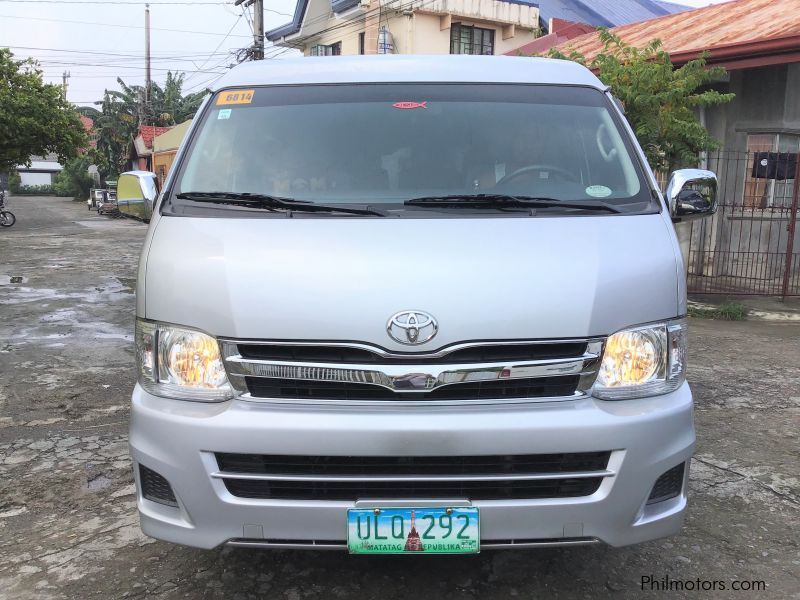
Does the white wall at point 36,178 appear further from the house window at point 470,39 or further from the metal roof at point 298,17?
the house window at point 470,39

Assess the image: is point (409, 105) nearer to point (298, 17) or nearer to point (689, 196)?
point (689, 196)

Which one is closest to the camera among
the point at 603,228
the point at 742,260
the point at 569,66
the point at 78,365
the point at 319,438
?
the point at 319,438

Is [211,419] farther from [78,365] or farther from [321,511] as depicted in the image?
[78,365]

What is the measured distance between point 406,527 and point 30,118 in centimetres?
2734

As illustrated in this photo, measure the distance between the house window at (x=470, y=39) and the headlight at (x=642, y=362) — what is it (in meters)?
22.9

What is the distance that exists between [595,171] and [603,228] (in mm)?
564

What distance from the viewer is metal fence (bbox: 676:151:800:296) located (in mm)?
10711

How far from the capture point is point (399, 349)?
2324 mm

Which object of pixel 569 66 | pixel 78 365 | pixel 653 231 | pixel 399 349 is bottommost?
pixel 78 365

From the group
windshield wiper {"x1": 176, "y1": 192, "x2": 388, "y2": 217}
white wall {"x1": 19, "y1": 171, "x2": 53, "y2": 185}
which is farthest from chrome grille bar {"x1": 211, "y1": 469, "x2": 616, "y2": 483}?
white wall {"x1": 19, "y1": 171, "x2": 53, "y2": 185}

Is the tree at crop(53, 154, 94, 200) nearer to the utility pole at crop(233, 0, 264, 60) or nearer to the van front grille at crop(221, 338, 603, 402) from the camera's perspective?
the utility pole at crop(233, 0, 264, 60)

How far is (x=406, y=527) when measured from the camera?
2303 millimetres

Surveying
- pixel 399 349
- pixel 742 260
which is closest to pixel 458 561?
pixel 399 349

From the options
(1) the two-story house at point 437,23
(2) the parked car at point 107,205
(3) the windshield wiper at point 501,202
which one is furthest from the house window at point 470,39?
(3) the windshield wiper at point 501,202
